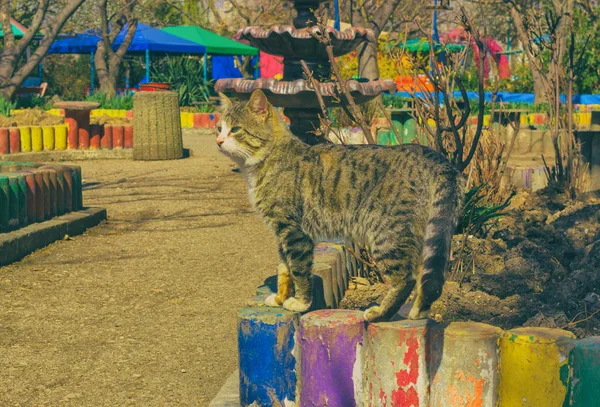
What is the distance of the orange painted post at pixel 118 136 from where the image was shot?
43.3 feet

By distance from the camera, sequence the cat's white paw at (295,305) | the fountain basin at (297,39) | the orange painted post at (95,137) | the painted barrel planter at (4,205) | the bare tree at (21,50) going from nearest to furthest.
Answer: the cat's white paw at (295,305)
the painted barrel planter at (4,205)
the fountain basin at (297,39)
the orange painted post at (95,137)
the bare tree at (21,50)

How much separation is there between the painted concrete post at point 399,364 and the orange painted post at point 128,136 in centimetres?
1088

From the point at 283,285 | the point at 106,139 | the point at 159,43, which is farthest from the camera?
the point at 159,43

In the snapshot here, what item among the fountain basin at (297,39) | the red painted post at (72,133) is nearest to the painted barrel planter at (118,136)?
the red painted post at (72,133)

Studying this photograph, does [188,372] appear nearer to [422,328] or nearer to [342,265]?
[342,265]

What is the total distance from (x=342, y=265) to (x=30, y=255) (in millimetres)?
3009

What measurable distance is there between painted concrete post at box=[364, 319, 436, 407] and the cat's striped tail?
0.18 m

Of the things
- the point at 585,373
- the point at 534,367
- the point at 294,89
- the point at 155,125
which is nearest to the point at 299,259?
the point at 534,367

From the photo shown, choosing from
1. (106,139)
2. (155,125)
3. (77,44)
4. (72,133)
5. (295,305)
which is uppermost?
(77,44)

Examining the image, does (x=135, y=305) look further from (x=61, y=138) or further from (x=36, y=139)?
(x=61, y=138)

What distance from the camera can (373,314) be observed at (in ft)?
10.2

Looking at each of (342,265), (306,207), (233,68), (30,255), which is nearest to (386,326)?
(306,207)

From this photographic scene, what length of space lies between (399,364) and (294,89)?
19.5 feet

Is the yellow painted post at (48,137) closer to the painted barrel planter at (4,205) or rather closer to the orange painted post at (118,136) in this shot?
the orange painted post at (118,136)
